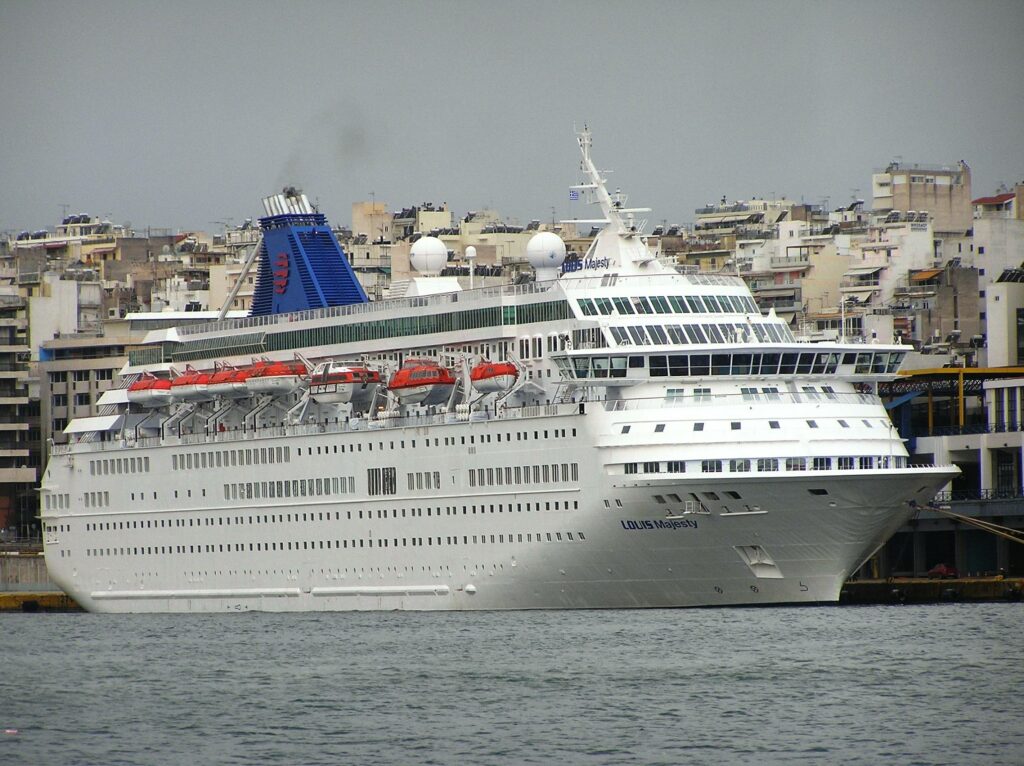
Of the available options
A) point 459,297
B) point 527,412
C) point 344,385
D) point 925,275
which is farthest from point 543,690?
point 925,275

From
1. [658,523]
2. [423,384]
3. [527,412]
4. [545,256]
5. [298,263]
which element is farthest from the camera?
[298,263]

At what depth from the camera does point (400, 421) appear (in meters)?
58.1

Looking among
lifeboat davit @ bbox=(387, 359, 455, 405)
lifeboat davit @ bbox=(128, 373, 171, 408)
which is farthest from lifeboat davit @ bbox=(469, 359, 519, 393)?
lifeboat davit @ bbox=(128, 373, 171, 408)

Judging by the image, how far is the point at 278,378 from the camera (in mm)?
62000

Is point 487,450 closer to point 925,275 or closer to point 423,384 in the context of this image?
point 423,384

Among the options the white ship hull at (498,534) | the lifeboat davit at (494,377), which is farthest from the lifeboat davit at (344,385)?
the lifeboat davit at (494,377)

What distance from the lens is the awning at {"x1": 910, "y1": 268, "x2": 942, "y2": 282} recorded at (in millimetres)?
86875

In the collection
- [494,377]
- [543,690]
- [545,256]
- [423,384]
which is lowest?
[543,690]

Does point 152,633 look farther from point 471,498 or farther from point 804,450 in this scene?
point 804,450

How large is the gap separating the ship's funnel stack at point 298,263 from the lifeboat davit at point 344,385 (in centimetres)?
465

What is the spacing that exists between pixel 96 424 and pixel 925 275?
33.9m

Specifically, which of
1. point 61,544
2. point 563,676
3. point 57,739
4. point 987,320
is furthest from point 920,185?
point 57,739

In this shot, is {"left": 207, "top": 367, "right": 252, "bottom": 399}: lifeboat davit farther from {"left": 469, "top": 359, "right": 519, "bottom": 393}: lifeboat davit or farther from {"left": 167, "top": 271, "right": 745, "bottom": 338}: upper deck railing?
{"left": 469, "top": 359, "right": 519, "bottom": 393}: lifeboat davit

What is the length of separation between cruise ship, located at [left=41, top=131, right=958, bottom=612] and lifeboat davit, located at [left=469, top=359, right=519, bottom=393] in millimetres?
66
